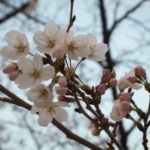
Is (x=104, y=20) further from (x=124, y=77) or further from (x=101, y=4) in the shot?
(x=124, y=77)

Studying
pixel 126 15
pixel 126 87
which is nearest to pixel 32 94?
pixel 126 87

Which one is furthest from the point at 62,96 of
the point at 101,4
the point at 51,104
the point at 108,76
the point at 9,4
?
the point at 9,4

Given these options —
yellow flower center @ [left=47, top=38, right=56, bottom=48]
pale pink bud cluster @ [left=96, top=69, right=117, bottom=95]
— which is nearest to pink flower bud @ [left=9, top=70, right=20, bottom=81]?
yellow flower center @ [left=47, top=38, right=56, bottom=48]

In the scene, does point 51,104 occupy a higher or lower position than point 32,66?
lower

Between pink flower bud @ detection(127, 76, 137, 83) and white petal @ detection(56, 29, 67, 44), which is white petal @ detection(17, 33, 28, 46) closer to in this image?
white petal @ detection(56, 29, 67, 44)

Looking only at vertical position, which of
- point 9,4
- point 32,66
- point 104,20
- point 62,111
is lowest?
point 62,111

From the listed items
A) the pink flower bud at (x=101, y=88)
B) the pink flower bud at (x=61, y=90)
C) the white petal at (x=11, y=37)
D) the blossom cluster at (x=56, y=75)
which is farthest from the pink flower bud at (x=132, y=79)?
the white petal at (x=11, y=37)

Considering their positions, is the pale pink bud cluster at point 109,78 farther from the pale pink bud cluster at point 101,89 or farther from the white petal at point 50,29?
the white petal at point 50,29
